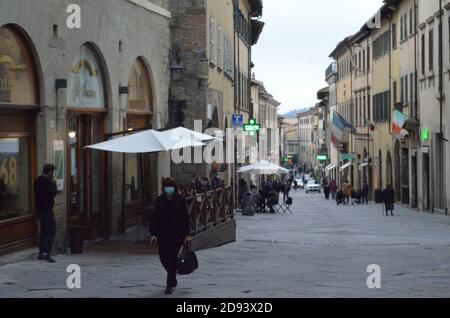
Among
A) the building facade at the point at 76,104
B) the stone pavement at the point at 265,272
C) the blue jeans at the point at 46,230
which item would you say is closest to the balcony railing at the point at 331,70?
the building facade at the point at 76,104

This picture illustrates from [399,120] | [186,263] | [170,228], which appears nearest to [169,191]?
[170,228]

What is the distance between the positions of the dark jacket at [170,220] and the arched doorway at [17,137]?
405cm

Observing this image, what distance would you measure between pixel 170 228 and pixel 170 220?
4.3 inches

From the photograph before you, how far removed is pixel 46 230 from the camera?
1587cm

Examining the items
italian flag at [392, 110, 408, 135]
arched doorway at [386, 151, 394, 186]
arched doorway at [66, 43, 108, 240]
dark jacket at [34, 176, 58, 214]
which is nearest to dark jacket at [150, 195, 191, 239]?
dark jacket at [34, 176, 58, 214]

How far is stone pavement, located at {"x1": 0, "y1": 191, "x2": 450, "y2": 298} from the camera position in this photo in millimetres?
12719

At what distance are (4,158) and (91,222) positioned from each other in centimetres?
459

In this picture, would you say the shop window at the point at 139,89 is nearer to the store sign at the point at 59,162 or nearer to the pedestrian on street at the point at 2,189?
the store sign at the point at 59,162

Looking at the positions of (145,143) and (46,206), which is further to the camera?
(145,143)

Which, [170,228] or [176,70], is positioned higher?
[176,70]

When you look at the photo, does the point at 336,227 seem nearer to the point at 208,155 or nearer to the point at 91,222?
the point at 208,155

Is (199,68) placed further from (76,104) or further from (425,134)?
(425,134)

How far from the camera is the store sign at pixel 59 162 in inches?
702
